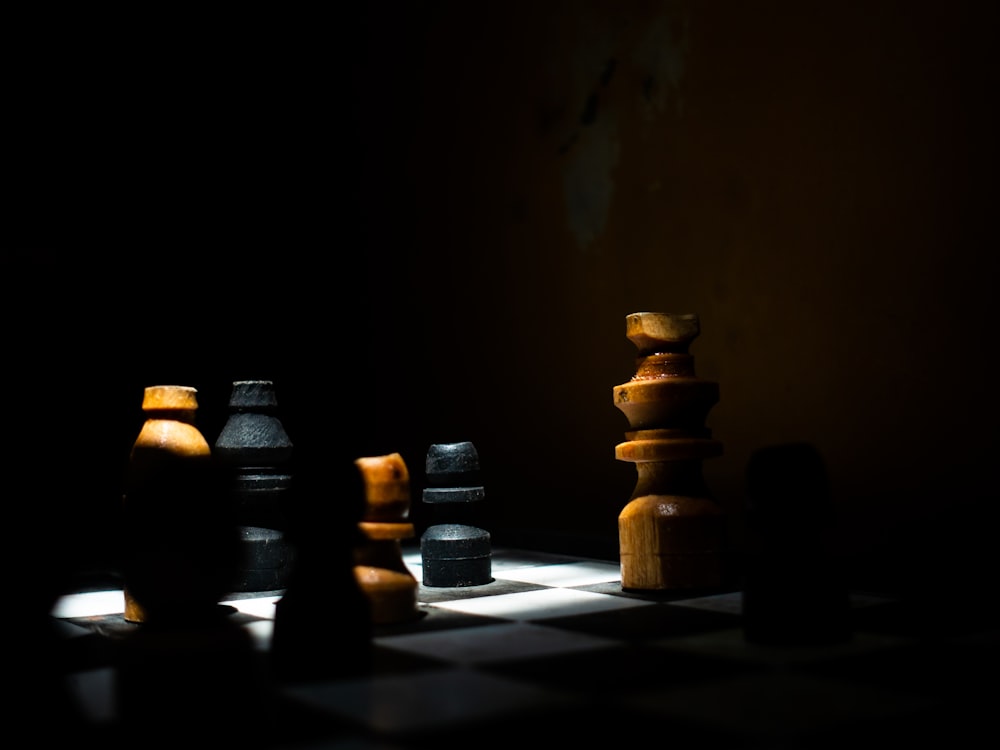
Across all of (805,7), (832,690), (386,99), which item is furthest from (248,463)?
(386,99)

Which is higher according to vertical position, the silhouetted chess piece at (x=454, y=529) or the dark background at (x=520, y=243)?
the dark background at (x=520, y=243)

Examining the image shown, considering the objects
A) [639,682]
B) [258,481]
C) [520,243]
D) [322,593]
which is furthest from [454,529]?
[520,243]

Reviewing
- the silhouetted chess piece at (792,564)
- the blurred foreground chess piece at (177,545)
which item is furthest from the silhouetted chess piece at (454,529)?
the silhouetted chess piece at (792,564)

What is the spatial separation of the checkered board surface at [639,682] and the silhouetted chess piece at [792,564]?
0.10ft

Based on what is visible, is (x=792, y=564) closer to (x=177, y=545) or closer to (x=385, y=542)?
(x=385, y=542)

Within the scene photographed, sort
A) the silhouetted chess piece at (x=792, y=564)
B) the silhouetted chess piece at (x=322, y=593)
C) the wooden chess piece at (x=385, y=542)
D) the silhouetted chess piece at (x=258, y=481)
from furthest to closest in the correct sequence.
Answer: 1. the silhouetted chess piece at (x=258, y=481)
2. the wooden chess piece at (x=385, y=542)
3. the silhouetted chess piece at (x=792, y=564)
4. the silhouetted chess piece at (x=322, y=593)

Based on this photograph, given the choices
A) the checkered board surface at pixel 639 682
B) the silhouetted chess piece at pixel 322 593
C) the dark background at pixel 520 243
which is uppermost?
the dark background at pixel 520 243

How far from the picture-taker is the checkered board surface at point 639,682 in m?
1.09

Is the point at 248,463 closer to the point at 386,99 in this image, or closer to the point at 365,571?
the point at 365,571

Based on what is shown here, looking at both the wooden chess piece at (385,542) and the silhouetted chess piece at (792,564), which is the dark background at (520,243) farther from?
the silhouetted chess piece at (792,564)

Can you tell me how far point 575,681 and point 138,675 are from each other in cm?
59

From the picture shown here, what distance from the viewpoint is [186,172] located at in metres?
3.63

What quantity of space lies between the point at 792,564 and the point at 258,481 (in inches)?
47.3

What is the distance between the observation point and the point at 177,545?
1846mm
